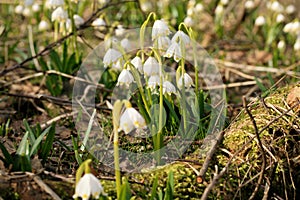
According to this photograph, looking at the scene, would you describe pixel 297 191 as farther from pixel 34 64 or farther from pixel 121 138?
pixel 34 64

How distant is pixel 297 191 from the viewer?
2184 millimetres

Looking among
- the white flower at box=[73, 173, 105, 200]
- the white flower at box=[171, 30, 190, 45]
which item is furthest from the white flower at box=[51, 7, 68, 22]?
the white flower at box=[73, 173, 105, 200]

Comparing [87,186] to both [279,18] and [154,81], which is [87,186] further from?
[279,18]

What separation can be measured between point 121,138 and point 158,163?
333 mm

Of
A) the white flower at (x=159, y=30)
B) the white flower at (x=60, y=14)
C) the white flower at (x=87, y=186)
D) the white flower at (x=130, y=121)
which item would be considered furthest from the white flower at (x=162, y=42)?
the white flower at (x=60, y=14)

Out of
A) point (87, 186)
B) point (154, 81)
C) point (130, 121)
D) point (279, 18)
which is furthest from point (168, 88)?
point (279, 18)

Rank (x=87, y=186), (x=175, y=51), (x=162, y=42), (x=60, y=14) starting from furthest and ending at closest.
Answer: (x=60, y=14), (x=162, y=42), (x=175, y=51), (x=87, y=186)

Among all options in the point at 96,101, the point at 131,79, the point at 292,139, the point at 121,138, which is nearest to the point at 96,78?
the point at 96,101

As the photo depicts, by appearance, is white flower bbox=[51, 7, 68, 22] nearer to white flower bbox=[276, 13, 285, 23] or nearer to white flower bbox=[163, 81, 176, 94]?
white flower bbox=[163, 81, 176, 94]

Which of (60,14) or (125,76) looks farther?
(60,14)

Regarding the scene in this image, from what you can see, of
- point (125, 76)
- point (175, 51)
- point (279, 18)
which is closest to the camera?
point (125, 76)

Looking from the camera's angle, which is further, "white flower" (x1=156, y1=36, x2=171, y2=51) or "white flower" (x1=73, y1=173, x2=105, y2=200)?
"white flower" (x1=156, y1=36, x2=171, y2=51)

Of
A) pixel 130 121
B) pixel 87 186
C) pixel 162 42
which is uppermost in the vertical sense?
pixel 162 42

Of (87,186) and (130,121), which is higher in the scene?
(130,121)
